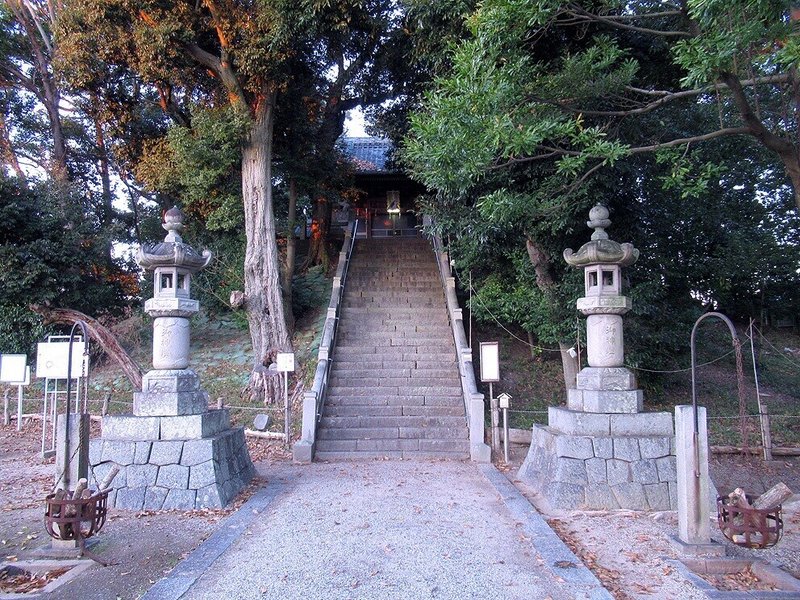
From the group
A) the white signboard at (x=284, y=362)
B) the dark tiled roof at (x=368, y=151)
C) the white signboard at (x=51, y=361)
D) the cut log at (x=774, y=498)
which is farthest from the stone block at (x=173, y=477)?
the dark tiled roof at (x=368, y=151)

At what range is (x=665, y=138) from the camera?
9953mm

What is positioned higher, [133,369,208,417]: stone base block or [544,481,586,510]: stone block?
[133,369,208,417]: stone base block

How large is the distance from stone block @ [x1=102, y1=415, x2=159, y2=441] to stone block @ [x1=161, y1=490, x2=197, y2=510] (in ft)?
2.30

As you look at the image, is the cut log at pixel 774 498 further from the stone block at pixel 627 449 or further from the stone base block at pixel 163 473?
the stone base block at pixel 163 473

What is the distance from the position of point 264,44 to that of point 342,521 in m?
9.67

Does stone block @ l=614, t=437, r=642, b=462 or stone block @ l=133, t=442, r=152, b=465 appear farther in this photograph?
stone block @ l=133, t=442, r=152, b=465

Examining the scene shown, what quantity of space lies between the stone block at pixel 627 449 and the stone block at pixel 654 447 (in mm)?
55

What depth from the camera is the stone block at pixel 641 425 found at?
248 inches

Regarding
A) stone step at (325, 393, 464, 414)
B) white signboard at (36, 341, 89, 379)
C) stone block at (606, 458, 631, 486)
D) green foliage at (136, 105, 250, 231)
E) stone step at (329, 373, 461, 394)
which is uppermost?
green foliage at (136, 105, 250, 231)

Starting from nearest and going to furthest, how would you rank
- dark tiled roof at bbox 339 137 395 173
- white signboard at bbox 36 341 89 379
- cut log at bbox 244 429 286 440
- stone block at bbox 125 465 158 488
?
stone block at bbox 125 465 158 488
white signboard at bbox 36 341 89 379
cut log at bbox 244 429 286 440
dark tiled roof at bbox 339 137 395 173

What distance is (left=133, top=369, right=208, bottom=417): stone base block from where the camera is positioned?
21.3 feet

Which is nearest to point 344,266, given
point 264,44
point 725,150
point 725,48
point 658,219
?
point 264,44

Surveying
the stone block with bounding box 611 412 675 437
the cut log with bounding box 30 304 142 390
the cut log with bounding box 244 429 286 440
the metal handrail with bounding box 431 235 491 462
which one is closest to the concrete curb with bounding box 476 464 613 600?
the stone block with bounding box 611 412 675 437

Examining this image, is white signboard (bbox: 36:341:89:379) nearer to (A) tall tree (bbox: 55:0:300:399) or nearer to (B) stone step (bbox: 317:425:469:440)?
(A) tall tree (bbox: 55:0:300:399)
